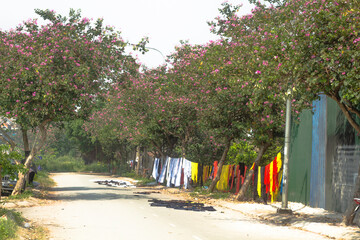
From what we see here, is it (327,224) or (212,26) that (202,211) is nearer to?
(327,224)

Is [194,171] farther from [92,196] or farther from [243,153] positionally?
[92,196]

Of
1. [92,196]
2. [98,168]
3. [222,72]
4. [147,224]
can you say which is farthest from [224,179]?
[98,168]

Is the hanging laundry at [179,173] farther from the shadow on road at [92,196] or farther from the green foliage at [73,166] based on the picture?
the green foliage at [73,166]

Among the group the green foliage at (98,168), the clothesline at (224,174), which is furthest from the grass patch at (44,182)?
the green foliage at (98,168)

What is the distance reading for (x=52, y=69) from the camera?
74.3ft

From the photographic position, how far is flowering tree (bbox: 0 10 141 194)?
21672 millimetres

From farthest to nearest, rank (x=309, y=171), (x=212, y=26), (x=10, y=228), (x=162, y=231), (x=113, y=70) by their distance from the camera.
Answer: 1. (x=212, y=26)
2. (x=113, y=70)
3. (x=309, y=171)
4. (x=162, y=231)
5. (x=10, y=228)

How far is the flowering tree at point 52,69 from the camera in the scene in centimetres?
2167

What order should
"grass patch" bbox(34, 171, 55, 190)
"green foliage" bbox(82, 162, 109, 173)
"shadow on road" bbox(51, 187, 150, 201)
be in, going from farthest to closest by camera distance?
"green foliage" bbox(82, 162, 109, 173) < "grass patch" bbox(34, 171, 55, 190) < "shadow on road" bbox(51, 187, 150, 201)

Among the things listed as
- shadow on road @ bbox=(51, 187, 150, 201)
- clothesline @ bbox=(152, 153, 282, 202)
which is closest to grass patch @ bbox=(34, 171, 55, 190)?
shadow on road @ bbox=(51, 187, 150, 201)

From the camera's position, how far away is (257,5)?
33.3 m

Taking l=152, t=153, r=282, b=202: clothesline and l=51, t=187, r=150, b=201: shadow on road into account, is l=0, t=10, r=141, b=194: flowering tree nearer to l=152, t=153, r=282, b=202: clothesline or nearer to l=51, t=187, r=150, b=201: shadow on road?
l=51, t=187, r=150, b=201: shadow on road

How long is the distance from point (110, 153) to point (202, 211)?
5206cm

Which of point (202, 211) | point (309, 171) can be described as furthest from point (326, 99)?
point (202, 211)
